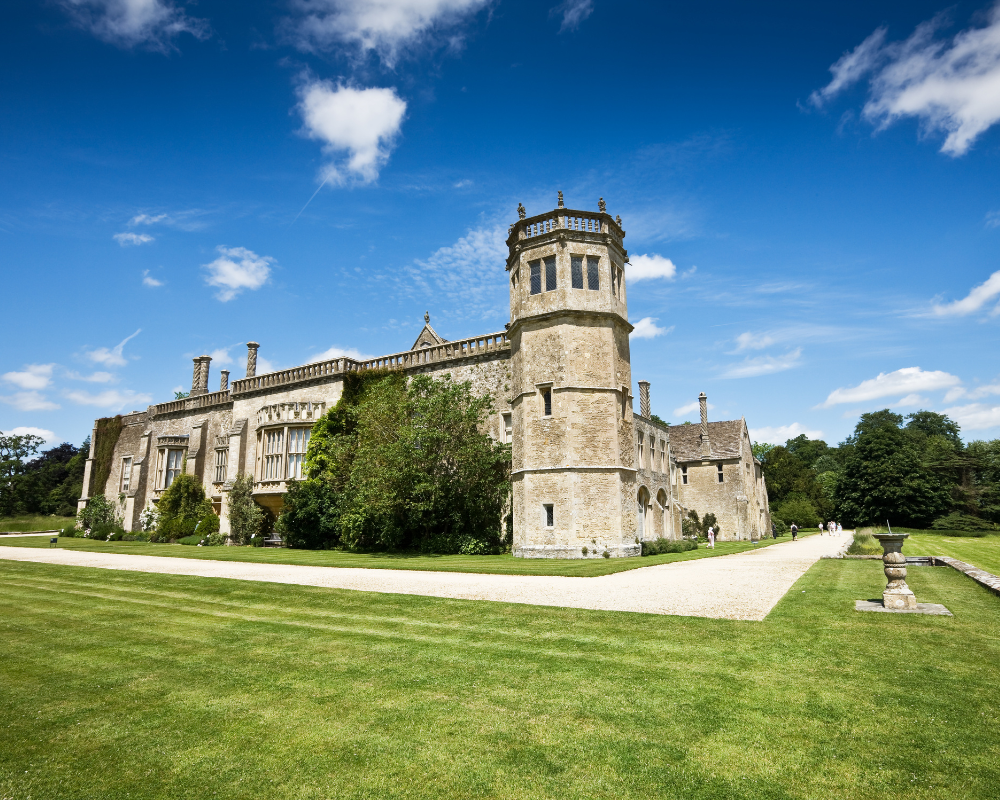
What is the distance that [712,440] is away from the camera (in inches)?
1690

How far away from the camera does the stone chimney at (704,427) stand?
4218cm

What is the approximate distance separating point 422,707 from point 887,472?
183 feet

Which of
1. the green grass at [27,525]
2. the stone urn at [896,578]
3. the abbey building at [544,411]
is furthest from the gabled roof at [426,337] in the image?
the green grass at [27,525]

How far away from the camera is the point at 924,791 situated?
3.73m

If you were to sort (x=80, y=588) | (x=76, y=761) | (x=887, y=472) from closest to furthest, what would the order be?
(x=76, y=761) < (x=80, y=588) < (x=887, y=472)

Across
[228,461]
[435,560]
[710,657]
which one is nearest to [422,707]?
[710,657]

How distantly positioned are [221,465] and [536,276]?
21.9m

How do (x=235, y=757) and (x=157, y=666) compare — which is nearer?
(x=235, y=757)

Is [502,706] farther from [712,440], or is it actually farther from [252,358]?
[712,440]

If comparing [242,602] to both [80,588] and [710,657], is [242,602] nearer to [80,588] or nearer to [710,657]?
[80,588]

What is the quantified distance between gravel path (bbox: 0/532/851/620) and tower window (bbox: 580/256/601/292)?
11.0 m

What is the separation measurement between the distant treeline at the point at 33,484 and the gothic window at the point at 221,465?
3130cm

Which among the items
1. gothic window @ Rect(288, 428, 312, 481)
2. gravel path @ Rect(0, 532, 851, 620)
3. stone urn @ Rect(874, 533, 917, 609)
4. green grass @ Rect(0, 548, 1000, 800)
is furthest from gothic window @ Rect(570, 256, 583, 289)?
green grass @ Rect(0, 548, 1000, 800)

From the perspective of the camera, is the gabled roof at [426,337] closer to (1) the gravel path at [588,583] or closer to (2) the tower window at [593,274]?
(2) the tower window at [593,274]
